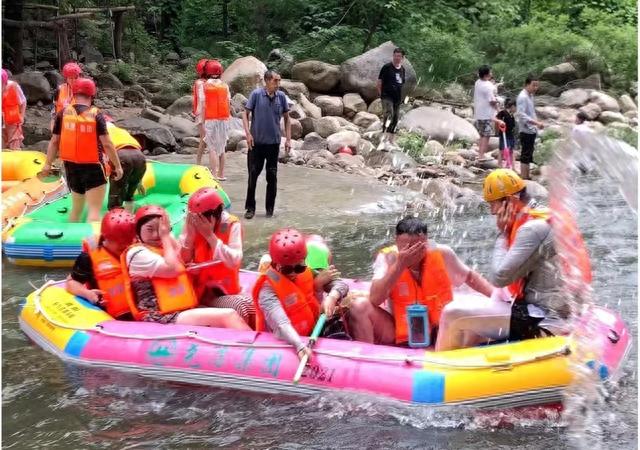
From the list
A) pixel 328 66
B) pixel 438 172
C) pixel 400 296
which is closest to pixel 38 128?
pixel 328 66

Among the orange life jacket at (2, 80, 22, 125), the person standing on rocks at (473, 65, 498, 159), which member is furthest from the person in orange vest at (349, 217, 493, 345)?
the person standing on rocks at (473, 65, 498, 159)

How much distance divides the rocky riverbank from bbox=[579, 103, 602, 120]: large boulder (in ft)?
0.09

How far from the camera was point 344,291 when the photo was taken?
5.10 m

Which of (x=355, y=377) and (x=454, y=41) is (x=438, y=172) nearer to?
(x=355, y=377)

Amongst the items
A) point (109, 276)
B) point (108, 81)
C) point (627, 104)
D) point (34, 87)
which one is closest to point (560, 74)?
point (627, 104)

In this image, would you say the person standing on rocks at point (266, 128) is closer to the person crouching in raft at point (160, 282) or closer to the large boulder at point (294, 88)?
the person crouching in raft at point (160, 282)

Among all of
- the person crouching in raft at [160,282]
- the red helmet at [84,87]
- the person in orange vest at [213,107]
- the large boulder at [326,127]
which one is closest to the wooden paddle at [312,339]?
the person crouching in raft at [160,282]

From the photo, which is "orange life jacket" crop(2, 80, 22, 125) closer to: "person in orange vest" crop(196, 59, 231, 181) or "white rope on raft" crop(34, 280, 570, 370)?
"person in orange vest" crop(196, 59, 231, 181)

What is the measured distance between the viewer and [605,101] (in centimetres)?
1750

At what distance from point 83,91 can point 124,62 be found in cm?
1478

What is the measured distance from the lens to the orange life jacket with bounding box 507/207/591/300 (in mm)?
4590

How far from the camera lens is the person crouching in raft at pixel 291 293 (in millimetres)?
4828

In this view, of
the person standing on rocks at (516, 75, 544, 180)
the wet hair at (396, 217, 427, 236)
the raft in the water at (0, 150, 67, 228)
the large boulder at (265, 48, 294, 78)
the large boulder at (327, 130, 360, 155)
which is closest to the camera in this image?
the wet hair at (396, 217, 427, 236)

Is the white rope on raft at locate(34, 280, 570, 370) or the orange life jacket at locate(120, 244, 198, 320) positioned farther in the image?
the orange life jacket at locate(120, 244, 198, 320)
